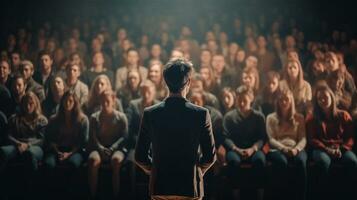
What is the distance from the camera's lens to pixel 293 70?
272 inches

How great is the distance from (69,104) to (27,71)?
1.46 m

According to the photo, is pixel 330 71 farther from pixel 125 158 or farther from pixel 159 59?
pixel 125 158

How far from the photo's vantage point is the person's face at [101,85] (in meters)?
6.52

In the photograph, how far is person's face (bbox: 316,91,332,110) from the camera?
6062 mm

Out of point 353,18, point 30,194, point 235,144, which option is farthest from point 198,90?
point 353,18

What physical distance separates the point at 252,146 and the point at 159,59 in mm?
2516

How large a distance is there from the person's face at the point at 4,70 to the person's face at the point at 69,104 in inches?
58.8

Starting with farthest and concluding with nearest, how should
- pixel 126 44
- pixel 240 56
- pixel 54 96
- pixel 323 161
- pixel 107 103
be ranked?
pixel 126 44, pixel 240 56, pixel 54 96, pixel 107 103, pixel 323 161

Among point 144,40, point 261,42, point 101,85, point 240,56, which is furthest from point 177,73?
point 144,40

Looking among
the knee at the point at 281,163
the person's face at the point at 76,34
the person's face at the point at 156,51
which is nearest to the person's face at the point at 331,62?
the knee at the point at 281,163

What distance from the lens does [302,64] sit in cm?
732

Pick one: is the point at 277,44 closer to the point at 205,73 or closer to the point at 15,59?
the point at 205,73

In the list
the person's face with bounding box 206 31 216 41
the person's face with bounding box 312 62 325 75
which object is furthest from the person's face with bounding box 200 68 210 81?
the person's face with bounding box 312 62 325 75

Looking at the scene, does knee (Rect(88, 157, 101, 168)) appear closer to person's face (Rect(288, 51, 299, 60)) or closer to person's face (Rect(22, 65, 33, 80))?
person's face (Rect(22, 65, 33, 80))
